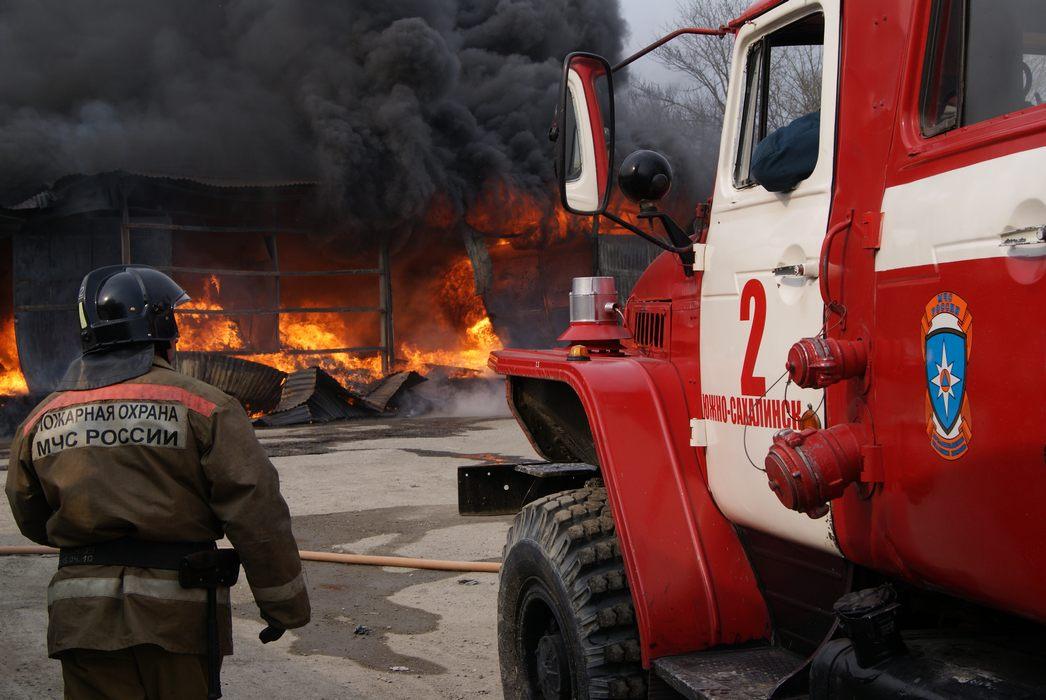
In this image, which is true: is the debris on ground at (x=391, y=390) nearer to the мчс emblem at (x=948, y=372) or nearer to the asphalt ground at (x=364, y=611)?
the asphalt ground at (x=364, y=611)

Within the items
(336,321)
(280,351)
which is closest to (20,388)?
(280,351)

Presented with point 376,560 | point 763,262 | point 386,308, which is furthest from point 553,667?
point 386,308

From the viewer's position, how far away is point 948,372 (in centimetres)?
196

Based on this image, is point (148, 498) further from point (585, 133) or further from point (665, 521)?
point (585, 133)

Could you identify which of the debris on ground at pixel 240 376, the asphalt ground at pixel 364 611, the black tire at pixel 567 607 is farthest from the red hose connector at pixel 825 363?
the debris on ground at pixel 240 376

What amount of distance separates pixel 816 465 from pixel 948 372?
0.35 m

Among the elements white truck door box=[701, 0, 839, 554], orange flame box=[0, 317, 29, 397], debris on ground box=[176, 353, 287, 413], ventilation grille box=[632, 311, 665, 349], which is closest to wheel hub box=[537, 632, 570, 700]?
white truck door box=[701, 0, 839, 554]

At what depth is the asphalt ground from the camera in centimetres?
447

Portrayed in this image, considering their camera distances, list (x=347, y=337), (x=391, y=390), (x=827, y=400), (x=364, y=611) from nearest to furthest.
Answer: (x=827, y=400)
(x=364, y=611)
(x=391, y=390)
(x=347, y=337)

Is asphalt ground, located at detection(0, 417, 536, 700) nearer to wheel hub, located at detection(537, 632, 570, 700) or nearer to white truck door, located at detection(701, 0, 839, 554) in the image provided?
wheel hub, located at detection(537, 632, 570, 700)

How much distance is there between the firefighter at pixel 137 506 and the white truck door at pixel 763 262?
1258mm

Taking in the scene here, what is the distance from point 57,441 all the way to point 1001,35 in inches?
97.0

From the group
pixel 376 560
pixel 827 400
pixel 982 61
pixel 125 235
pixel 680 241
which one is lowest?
pixel 376 560

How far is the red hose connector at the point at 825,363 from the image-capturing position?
2.19 meters
